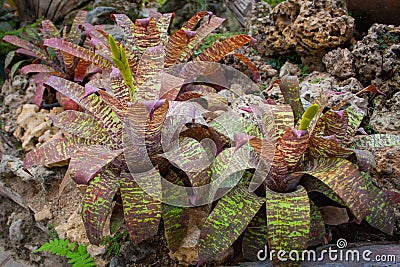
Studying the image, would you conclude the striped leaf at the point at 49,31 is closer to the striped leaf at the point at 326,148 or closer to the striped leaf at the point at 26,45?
the striped leaf at the point at 26,45

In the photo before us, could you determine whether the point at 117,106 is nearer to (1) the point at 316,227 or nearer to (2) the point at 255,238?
(2) the point at 255,238

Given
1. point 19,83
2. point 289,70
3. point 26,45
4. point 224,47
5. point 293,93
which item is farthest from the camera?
point 19,83

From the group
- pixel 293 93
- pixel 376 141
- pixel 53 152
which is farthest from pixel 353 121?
pixel 53 152

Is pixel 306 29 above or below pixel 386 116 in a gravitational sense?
above

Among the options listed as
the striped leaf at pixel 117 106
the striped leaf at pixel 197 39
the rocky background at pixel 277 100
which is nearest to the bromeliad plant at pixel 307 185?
the rocky background at pixel 277 100

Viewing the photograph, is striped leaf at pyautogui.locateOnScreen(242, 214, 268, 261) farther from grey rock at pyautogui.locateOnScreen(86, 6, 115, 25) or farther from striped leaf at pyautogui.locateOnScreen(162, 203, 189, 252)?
grey rock at pyautogui.locateOnScreen(86, 6, 115, 25)

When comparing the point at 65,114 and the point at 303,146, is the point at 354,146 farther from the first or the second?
the point at 65,114
